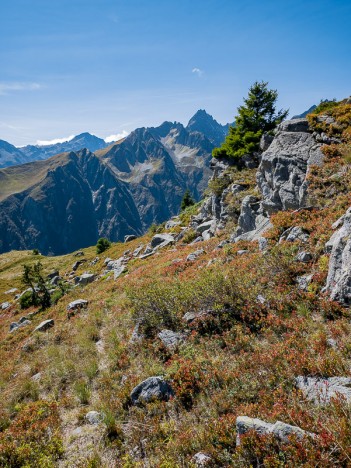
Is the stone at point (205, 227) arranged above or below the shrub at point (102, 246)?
above

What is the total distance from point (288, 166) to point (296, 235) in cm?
792

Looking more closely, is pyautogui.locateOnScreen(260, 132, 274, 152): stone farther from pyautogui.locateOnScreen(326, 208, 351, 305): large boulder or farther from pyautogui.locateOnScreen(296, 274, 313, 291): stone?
pyautogui.locateOnScreen(296, 274, 313, 291): stone

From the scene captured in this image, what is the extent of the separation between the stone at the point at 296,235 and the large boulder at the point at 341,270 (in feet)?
9.04

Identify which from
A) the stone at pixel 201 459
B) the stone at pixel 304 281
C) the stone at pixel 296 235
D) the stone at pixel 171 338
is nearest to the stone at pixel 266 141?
the stone at pixel 296 235

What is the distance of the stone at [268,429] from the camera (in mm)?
4339

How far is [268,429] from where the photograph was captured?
4.58 meters

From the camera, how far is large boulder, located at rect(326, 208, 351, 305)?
729 centimetres

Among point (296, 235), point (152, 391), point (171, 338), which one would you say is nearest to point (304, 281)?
point (296, 235)

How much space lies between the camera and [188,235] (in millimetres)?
27656

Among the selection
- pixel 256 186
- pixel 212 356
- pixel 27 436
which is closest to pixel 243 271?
pixel 212 356

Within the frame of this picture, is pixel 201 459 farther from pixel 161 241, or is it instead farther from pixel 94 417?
pixel 161 241

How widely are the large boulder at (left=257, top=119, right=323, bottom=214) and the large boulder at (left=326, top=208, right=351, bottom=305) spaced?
7654 mm

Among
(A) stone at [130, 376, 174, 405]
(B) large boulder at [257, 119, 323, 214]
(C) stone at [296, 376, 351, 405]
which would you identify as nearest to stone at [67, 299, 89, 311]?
(A) stone at [130, 376, 174, 405]

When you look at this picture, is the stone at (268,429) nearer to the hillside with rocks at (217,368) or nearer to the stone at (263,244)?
the hillside with rocks at (217,368)
